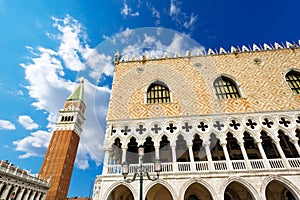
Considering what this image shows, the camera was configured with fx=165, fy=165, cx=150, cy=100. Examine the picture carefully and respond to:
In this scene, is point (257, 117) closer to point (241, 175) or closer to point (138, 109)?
point (241, 175)

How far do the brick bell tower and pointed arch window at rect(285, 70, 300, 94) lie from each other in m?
37.6

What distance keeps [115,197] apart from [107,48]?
850 centimetres

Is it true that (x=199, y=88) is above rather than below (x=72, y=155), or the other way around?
below

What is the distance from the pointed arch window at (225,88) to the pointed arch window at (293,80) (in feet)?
12.1

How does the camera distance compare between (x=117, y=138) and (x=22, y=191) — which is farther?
(x=22, y=191)

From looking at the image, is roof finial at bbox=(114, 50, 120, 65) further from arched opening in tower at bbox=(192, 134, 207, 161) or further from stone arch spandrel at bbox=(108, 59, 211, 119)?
arched opening in tower at bbox=(192, 134, 207, 161)

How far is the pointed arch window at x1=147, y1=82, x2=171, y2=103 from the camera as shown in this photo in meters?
12.4

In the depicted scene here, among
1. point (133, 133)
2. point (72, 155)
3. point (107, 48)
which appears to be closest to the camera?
point (107, 48)

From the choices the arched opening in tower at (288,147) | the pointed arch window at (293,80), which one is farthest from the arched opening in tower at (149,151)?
the pointed arch window at (293,80)

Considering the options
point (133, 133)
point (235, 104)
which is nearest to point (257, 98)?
point (235, 104)

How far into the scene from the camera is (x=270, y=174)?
8328 millimetres

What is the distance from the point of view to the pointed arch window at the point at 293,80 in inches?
453

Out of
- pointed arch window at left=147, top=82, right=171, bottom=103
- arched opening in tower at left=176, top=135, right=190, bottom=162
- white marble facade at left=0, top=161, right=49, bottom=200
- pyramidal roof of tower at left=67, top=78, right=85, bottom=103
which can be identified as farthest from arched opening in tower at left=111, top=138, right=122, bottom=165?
pyramidal roof of tower at left=67, top=78, right=85, bottom=103

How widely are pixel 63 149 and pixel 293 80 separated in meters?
40.1
